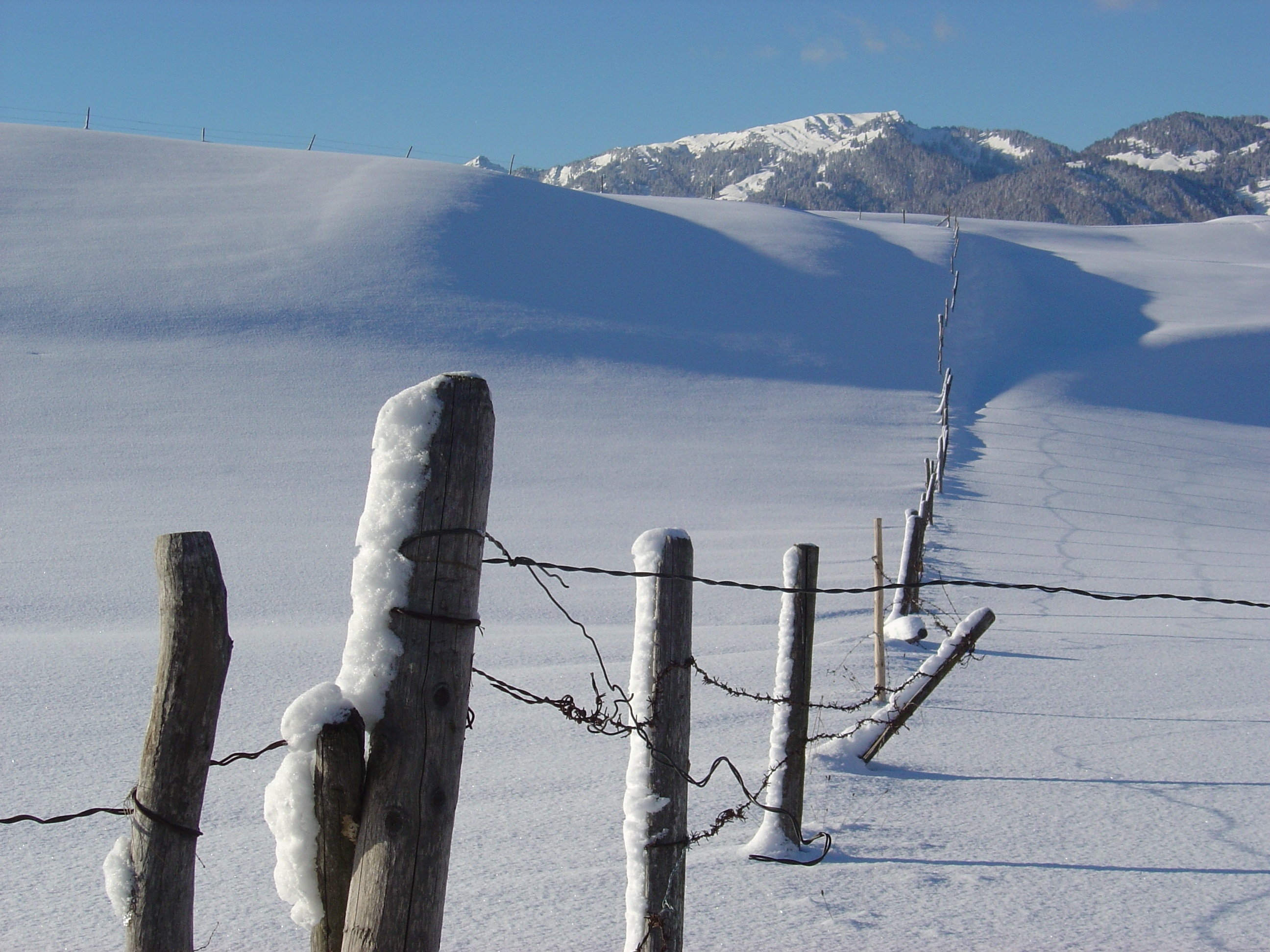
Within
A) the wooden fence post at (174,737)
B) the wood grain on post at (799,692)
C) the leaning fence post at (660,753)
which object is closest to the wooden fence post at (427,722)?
the wooden fence post at (174,737)

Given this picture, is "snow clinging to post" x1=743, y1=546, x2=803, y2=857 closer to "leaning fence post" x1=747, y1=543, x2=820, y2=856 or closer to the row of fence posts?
"leaning fence post" x1=747, y1=543, x2=820, y2=856

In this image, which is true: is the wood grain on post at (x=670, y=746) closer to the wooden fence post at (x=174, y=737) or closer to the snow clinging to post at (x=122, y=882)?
the wooden fence post at (x=174, y=737)

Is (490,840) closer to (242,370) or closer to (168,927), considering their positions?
(168,927)

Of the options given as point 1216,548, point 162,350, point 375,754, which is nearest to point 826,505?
point 1216,548

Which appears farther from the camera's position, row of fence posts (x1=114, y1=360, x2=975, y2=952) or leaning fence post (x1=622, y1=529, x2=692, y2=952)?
leaning fence post (x1=622, y1=529, x2=692, y2=952)

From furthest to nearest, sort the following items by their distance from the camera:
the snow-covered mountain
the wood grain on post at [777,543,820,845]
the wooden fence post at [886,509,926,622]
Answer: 1. the snow-covered mountain
2. the wooden fence post at [886,509,926,622]
3. the wood grain on post at [777,543,820,845]

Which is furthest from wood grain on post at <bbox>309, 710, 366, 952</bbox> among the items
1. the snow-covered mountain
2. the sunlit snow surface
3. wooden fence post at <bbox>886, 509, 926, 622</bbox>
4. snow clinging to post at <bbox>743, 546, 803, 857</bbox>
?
the snow-covered mountain

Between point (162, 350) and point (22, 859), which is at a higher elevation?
point (162, 350)

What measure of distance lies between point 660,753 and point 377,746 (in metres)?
0.79

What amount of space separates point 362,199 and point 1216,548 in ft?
79.8

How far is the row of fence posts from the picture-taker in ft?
6.13

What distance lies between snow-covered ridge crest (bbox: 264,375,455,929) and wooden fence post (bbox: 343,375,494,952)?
0.06 ft

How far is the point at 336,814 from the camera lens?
6.23 ft

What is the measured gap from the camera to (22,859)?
138 inches
